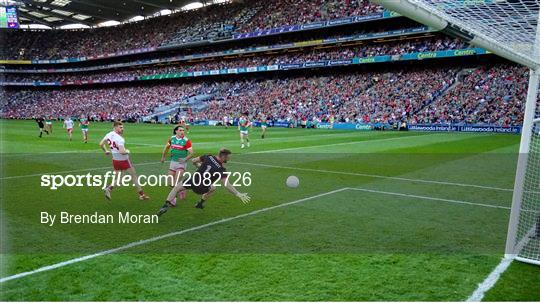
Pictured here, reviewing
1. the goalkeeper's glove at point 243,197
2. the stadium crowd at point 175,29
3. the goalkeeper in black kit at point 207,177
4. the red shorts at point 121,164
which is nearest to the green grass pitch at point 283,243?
the goalkeeper's glove at point 243,197

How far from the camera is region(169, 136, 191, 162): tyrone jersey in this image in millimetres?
10000

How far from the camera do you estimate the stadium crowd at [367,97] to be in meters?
37.0

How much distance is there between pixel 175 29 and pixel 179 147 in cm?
7238

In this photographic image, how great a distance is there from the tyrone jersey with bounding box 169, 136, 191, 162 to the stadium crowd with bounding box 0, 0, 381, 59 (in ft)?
147

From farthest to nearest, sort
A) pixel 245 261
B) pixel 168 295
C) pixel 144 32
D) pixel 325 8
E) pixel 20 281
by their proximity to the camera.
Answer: pixel 144 32, pixel 325 8, pixel 245 261, pixel 20 281, pixel 168 295

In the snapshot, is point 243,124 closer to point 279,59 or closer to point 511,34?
point 511,34

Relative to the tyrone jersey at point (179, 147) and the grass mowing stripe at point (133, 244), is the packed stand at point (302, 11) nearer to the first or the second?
the tyrone jersey at point (179, 147)

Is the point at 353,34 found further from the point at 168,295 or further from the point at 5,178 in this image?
the point at 168,295

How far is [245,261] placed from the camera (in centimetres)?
579

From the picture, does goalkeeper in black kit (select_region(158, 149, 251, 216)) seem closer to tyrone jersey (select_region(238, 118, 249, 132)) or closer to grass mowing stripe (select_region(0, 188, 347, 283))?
grass mowing stripe (select_region(0, 188, 347, 283))

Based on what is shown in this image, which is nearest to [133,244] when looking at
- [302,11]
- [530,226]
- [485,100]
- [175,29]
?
[530,226]

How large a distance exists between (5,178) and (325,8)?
50688mm

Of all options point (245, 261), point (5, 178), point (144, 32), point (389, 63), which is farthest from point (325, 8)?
point (245, 261)

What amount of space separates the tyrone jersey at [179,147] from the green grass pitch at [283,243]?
1.13 meters
